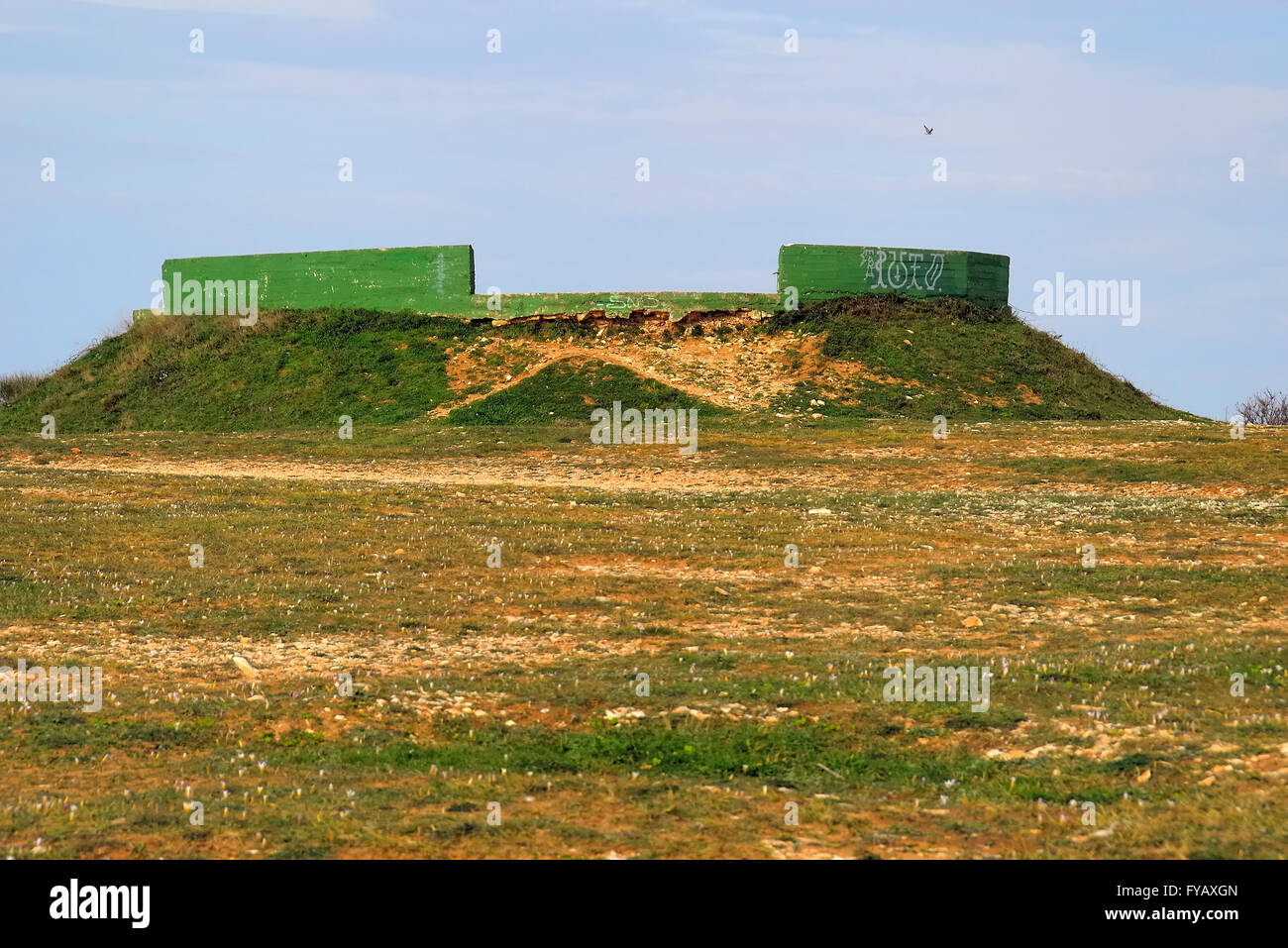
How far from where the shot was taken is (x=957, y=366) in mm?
54625

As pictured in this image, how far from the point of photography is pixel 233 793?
465 inches

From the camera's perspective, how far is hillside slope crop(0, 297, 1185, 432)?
5097cm

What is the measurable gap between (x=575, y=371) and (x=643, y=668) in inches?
1463

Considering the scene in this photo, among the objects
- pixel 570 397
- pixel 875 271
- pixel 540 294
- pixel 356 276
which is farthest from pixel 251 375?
pixel 875 271

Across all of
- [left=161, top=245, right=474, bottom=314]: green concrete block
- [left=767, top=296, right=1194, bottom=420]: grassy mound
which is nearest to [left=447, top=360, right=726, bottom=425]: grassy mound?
[left=767, top=296, right=1194, bottom=420]: grassy mound

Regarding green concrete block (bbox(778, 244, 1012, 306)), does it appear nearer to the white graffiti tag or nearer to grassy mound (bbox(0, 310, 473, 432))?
the white graffiti tag

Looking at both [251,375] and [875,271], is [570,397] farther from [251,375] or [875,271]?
[875,271]

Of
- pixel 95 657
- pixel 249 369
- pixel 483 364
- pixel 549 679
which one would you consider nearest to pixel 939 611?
pixel 549 679

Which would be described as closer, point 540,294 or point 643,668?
point 643,668

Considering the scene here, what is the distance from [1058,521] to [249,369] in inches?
1566

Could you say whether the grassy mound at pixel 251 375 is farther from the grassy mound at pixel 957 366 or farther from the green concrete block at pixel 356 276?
the grassy mound at pixel 957 366

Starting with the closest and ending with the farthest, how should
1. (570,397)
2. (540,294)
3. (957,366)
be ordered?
(570,397) < (957,366) < (540,294)

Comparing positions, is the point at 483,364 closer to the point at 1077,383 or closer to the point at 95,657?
the point at 1077,383

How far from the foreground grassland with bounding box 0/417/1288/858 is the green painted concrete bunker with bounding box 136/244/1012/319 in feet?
88.2
